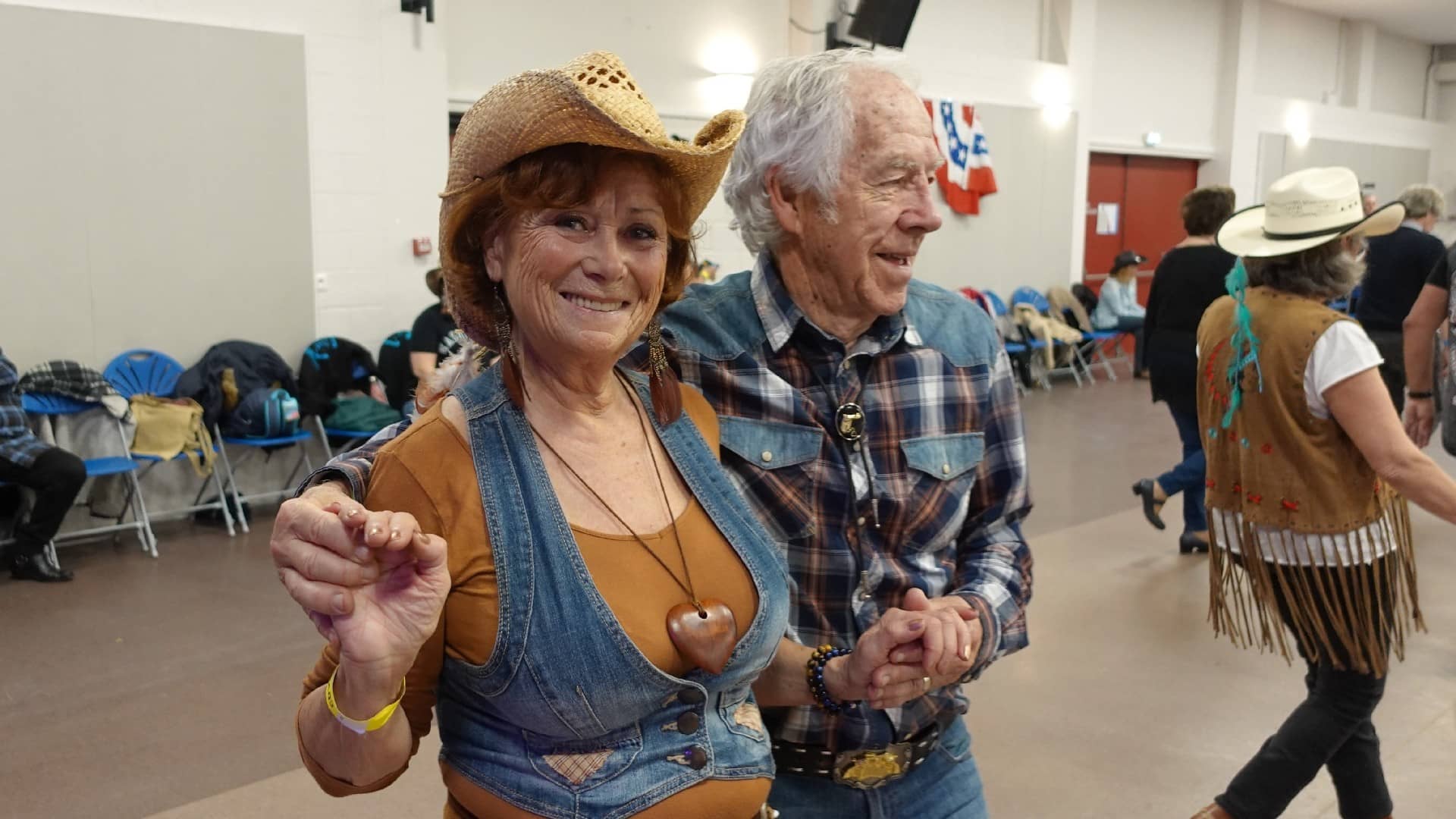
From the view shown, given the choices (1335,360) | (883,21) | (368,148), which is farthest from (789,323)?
(883,21)

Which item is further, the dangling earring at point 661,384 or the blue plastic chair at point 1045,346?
the blue plastic chair at point 1045,346

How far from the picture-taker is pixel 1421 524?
5.93 metres

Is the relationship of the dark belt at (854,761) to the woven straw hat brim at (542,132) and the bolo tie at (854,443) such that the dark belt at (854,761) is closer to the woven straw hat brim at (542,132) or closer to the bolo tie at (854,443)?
the bolo tie at (854,443)

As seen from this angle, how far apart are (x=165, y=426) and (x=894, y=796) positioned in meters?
5.00

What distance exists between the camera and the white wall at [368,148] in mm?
6316

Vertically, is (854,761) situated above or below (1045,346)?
above

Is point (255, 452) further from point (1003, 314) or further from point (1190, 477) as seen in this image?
point (1003, 314)

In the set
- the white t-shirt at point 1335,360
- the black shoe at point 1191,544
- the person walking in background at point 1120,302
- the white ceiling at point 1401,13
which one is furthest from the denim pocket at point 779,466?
the white ceiling at point 1401,13

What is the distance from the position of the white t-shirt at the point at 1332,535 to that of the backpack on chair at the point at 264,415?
4607 millimetres

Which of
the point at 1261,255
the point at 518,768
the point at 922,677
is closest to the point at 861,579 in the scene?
the point at 922,677

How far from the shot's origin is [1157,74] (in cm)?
1338

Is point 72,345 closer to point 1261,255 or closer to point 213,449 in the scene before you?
point 213,449

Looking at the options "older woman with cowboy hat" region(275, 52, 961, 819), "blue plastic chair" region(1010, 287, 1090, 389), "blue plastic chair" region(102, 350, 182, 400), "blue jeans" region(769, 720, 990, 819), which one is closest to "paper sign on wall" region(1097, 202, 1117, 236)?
"blue plastic chair" region(1010, 287, 1090, 389)

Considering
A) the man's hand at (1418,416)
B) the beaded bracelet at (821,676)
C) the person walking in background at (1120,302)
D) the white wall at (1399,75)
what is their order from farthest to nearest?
the white wall at (1399,75) → the person walking in background at (1120,302) → the man's hand at (1418,416) → the beaded bracelet at (821,676)
